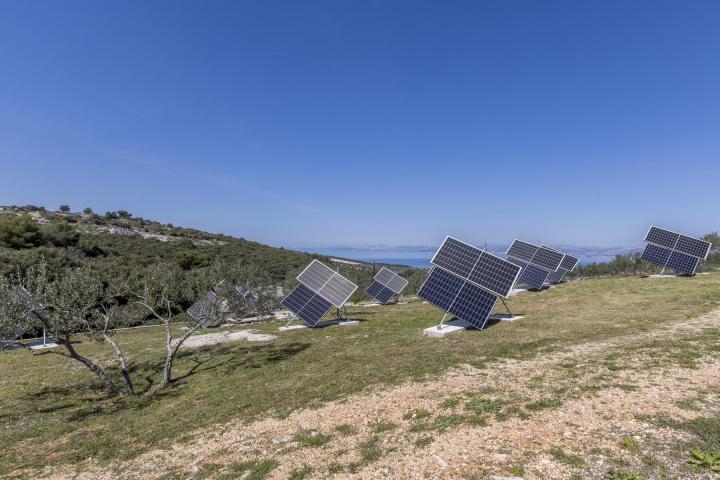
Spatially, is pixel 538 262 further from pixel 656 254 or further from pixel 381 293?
pixel 381 293

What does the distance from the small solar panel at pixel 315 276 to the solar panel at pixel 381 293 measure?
39.9 feet

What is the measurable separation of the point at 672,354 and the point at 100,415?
1875cm

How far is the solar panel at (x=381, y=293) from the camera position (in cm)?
3650

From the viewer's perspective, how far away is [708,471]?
5.96 m

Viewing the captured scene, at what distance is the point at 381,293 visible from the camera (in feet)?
121

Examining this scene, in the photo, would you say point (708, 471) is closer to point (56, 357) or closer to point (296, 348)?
point (296, 348)

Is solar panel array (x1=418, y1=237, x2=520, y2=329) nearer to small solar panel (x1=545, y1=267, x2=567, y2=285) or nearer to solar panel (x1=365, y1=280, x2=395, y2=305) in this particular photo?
solar panel (x1=365, y1=280, x2=395, y2=305)

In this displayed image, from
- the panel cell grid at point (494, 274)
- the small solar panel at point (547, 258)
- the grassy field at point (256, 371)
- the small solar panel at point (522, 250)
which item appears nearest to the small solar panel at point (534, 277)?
the small solar panel at point (547, 258)

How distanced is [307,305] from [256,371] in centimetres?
961

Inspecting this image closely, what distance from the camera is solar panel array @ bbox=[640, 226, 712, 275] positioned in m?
31.8

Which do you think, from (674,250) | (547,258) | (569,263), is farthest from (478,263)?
(674,250)

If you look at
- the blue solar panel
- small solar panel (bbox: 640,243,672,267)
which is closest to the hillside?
the blue solar panel

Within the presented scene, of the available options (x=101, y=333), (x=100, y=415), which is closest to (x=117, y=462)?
(x=100, y=415)

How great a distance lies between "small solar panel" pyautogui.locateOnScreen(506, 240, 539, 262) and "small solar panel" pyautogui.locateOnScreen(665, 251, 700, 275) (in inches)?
433
